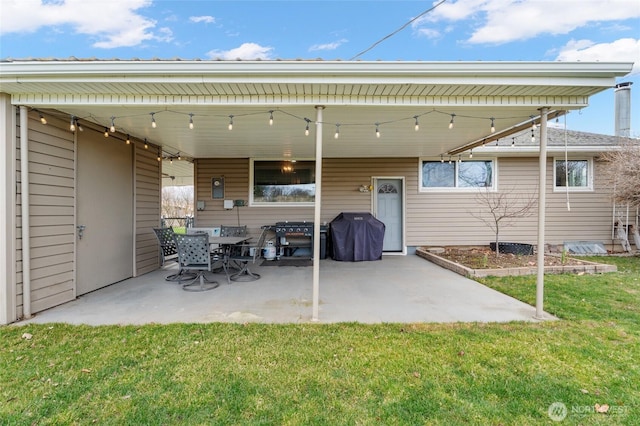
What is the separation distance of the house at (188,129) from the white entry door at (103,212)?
22 millimetres

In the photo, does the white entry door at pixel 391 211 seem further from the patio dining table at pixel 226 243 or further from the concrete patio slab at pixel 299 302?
the patio dining table at pixel 226 243

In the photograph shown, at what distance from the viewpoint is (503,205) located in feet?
25.2

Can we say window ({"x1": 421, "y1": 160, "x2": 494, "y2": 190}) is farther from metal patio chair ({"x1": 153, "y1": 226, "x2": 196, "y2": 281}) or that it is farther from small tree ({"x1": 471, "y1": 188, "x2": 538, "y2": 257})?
metal patio chair ({"x1": 153, "y1": 226, "x2": 196, "y2": 281})

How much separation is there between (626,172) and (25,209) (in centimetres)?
1062

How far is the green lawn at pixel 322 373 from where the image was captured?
182 cm

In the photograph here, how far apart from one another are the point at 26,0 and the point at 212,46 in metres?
4.91

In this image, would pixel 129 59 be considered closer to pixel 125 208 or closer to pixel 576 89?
pixel 125 208

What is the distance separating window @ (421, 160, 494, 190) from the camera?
7745 mm

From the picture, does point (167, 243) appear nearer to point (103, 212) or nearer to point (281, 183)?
point (103, 212)

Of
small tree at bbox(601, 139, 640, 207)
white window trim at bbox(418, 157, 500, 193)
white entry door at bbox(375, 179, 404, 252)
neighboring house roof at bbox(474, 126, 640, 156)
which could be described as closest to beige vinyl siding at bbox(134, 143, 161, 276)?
white entry door at bbox(375, 179, 404, 252)

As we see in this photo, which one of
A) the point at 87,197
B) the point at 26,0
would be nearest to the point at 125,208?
the point at 87,197

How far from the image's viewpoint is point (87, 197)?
433 cm

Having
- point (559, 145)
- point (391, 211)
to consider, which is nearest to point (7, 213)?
point (391, 211)

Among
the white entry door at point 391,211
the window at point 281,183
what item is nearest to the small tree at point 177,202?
the window at point 281,183
